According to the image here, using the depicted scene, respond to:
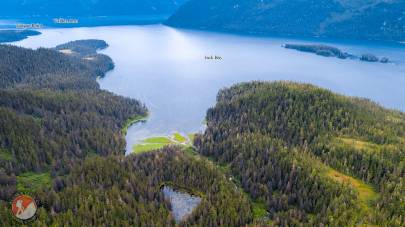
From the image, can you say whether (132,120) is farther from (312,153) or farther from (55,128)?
(312,153)

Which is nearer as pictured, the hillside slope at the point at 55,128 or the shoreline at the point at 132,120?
the hillside slope at the point at 55,128

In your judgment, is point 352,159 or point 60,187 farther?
point 352,159

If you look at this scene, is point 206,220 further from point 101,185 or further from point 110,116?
point 110,116

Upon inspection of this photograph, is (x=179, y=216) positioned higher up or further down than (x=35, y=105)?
further down

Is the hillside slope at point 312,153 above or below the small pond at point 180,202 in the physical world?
above

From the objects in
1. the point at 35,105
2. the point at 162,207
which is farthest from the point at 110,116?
the point at 162,207

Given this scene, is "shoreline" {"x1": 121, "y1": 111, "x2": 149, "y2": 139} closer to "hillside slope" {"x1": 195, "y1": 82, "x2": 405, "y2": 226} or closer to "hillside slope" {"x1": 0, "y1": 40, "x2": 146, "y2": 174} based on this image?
"hillside slope" {"x1": 0, "y1": 40, "x2": 146, "y2": 174}

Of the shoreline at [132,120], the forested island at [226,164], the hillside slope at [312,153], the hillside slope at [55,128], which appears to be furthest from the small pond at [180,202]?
the shoreline at [132,120]

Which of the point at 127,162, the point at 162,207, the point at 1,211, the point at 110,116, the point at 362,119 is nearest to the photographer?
the point at 1,211

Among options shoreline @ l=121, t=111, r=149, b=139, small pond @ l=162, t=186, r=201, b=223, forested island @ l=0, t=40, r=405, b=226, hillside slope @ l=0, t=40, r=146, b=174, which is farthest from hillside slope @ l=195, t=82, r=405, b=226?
hillside slope @ l=0, t=40, r=146, b=174

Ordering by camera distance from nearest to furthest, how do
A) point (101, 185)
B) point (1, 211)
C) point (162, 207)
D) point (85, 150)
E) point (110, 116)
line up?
point (1, 211)
point (162, 207)
point (101, 185)
point (85, 150)
point (110, 116)

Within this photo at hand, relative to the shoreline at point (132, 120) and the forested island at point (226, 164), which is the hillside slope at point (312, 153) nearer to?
the forested island at point (226, 164)
